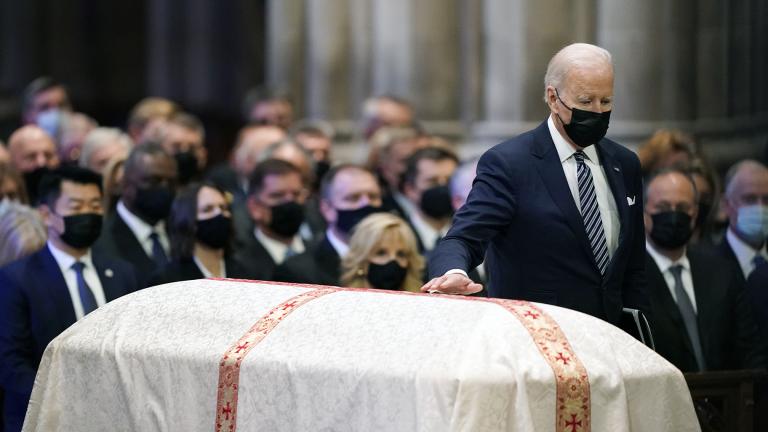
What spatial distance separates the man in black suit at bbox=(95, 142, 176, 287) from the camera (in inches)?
337

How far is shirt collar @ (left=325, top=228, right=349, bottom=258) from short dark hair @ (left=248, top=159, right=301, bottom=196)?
0.52 m

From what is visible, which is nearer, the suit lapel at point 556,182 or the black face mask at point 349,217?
the suit lapel at point 556,182

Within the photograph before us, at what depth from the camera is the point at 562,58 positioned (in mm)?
5020

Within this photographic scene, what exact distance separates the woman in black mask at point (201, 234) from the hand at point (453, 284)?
2.96 metres

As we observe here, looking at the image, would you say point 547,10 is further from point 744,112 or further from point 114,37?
point 114,37

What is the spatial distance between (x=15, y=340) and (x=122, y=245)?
2.01 m

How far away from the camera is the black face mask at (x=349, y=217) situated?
8836 millimetres

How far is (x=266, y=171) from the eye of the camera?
903 cm

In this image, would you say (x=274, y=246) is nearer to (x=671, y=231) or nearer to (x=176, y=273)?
(x=176, y=273)

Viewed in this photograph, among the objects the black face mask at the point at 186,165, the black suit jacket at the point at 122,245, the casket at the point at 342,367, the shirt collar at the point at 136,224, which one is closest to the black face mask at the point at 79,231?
the black suit jacket at the point at 122,245

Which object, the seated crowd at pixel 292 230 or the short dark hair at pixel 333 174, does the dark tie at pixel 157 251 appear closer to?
the seated crowd at pixel 292 230

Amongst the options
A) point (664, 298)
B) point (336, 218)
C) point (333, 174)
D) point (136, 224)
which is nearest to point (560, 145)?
point (664, 298)

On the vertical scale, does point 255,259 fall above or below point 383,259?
below

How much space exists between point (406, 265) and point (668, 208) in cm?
121
